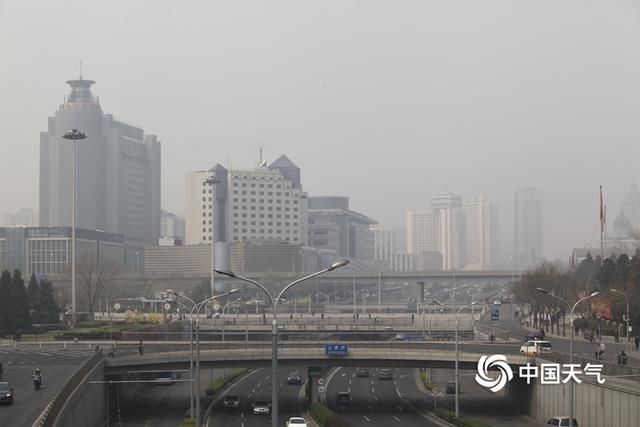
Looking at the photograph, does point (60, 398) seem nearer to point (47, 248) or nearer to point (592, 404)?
point (592, 404)

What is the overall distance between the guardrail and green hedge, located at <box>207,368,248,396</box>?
12.6 metres

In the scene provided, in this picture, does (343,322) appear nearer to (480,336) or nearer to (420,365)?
(480,336)

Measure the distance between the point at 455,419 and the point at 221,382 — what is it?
23.6 metres

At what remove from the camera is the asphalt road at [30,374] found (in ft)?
132

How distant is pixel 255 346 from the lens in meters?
63.4

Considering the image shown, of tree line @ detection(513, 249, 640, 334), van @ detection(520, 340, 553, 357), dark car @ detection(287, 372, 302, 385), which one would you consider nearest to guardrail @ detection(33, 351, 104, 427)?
van @ detection(520, 340, 553, 357)

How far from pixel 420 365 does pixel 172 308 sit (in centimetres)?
8756

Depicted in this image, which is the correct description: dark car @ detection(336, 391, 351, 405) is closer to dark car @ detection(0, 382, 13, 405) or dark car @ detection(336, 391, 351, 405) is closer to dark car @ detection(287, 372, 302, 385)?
dark car @ detection(287, 372, 302, 385)

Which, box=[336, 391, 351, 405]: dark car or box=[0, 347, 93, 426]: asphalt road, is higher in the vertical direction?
box=[0, 347, 93, 426]: asphalt road

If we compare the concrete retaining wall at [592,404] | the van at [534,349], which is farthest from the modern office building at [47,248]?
the concrete retaining wall at [592,404]

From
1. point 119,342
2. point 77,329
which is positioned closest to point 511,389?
point 119,342

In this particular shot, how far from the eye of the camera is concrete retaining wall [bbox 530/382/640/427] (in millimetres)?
40688

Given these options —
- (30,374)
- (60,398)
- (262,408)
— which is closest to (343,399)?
(262,408)

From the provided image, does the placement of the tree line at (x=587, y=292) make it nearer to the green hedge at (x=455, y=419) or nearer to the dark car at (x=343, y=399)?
the dark car at (x=343, y=399)
